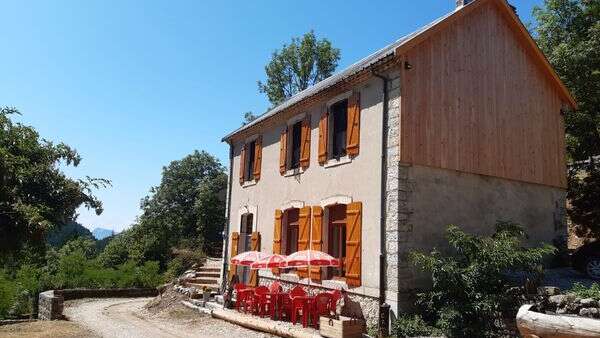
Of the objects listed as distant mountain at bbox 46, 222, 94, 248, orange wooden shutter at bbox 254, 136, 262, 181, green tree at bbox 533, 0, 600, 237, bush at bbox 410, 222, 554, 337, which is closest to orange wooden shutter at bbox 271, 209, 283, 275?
orange wooden shutter at bbox 254, 136, 262, 181

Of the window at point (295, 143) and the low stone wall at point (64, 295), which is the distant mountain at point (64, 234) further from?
the window at point (295, 143)

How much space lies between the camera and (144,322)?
13438mm

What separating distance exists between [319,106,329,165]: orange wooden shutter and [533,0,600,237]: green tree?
8.52m

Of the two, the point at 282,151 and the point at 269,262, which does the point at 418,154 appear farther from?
the point at 282,151

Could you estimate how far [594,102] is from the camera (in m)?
15.9

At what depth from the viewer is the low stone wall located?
1355 centimetres

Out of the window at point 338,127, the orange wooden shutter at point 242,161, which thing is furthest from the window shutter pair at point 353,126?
the orange wooden shutter at point 242,161

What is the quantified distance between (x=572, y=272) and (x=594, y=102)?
273 inches

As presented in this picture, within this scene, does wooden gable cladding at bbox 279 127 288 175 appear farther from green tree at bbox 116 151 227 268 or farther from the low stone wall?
green tree at bbox 116 151 227 268

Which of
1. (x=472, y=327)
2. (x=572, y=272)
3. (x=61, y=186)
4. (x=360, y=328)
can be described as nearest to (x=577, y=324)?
(x=472, y=327)

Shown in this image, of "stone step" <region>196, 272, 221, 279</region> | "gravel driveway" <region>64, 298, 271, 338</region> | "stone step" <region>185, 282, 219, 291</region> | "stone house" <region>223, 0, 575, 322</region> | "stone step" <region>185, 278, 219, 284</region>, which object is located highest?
"stone house" <region>223, 0, 575, 322</region>

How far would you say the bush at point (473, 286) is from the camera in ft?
28.4

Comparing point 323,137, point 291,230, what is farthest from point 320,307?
Answer: point 323,137

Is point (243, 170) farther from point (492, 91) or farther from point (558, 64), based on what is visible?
point (558, 64)
